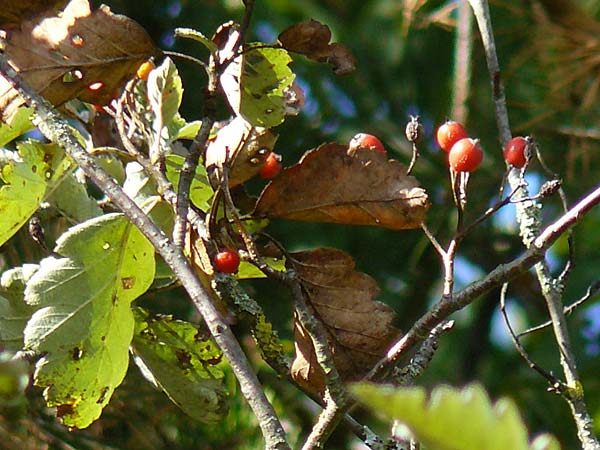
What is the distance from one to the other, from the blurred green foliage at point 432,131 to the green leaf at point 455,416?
1269mm

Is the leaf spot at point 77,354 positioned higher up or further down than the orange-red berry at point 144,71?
further down

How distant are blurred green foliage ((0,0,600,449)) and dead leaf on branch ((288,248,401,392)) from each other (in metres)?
0.87

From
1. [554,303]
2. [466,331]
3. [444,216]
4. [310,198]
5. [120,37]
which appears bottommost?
[466,331]

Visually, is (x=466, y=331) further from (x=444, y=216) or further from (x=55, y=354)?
(x=55, y=354)

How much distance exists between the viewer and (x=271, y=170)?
2.76 ft

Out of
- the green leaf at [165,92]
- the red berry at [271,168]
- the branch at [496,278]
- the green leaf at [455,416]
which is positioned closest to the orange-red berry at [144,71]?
the green leaf at [165,92]

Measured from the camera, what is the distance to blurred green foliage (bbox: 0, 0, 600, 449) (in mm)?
2150

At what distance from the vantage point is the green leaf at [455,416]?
37 centimetres

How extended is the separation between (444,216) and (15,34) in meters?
1.51

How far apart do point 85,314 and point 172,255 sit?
18 centimetres

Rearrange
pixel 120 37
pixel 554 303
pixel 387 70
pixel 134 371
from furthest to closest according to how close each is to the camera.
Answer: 1. pixel 387 70
2. pixel 134 371
3. pixel 554 303
4. pixel 120 37

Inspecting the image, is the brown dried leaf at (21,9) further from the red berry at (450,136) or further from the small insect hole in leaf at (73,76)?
the red berry at (450,136)

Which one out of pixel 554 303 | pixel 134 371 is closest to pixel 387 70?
pixel 134 371

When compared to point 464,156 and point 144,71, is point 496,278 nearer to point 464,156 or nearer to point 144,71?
point 464,156
